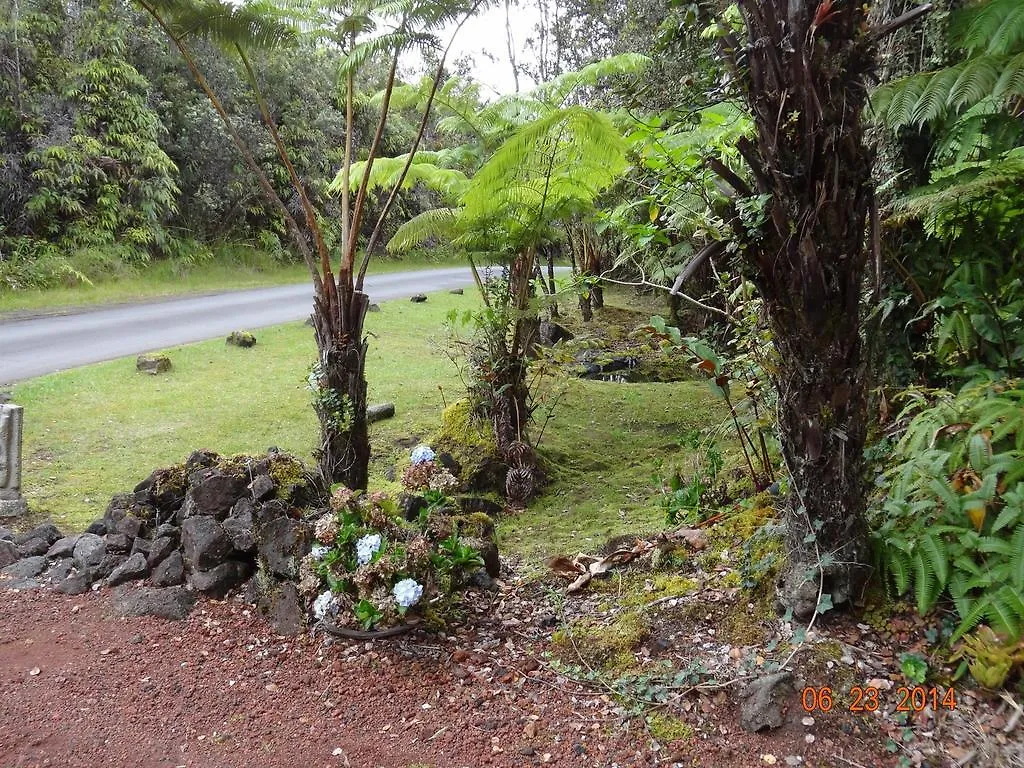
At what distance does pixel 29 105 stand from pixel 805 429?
54.5ft

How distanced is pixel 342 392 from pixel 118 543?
1418 mm

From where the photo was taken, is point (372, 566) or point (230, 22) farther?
point (230, 22)

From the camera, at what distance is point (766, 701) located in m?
1.95

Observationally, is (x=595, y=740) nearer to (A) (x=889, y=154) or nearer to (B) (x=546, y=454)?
(A) (x=889, y=154)

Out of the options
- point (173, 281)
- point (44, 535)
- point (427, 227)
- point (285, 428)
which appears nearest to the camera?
point (44, 535)

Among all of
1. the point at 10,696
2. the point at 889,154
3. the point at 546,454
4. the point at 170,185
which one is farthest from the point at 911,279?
the point at 170,185

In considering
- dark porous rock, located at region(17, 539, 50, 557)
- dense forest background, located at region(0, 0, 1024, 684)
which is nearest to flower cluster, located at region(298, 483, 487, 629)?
dense forest background, located at region(0, 0, 1024, 684)

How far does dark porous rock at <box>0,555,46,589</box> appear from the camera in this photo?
3252 mm

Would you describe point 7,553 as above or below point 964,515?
below

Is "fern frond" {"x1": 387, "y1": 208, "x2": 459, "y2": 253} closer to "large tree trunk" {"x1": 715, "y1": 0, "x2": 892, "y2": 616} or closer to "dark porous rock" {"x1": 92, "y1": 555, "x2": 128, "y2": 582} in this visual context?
"dark porous rock" {"x1": 92, "y1": 555, "x2": 128, "y2": 582}

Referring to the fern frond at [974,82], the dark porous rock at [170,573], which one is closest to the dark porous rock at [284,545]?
the dark porous rock at [170,573]

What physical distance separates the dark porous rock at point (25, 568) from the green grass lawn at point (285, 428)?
1.17 m

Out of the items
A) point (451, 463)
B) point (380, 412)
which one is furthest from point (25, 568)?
point (380, 412)

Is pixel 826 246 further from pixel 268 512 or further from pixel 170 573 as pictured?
pixel 170 573
